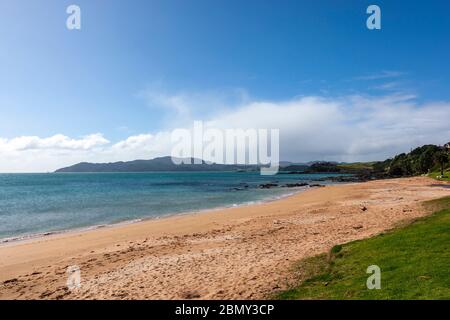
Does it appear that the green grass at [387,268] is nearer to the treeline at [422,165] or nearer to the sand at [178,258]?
the sand at [178,258]

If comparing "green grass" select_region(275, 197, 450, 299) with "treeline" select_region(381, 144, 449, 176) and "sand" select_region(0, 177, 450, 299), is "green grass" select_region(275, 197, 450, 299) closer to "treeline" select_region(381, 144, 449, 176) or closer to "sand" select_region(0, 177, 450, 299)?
"sand" select_region(0, 177, 450, 299)

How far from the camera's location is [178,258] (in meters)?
15.7

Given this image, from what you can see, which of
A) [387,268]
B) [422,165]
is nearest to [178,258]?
[387,268]

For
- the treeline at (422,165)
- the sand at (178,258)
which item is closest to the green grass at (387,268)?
the sand at (178,258)

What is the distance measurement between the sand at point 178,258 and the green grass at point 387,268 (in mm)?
891

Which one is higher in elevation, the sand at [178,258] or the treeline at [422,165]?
the treeline at [422,165]

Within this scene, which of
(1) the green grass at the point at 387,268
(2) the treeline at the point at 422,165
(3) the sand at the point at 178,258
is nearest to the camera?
(1) the green grass at the point at 387,268

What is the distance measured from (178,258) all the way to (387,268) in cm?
901

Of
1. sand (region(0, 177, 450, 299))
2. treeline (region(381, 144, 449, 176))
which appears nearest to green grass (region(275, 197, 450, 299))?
sand (region(0, 177, 450, 299))

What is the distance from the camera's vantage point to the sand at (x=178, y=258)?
37.4ft

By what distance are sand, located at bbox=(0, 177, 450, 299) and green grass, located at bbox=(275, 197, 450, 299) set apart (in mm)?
891

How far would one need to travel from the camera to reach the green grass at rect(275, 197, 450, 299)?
8594 millimetres
